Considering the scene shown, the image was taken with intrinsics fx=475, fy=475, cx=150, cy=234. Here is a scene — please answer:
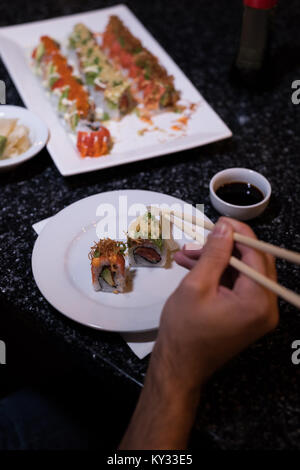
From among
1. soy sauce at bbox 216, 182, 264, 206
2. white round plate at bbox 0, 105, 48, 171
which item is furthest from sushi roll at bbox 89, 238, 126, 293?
white round plate at bbox 0, 105, 48, 171

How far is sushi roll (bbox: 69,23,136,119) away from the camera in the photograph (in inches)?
65.6

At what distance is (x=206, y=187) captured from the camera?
1464 mm

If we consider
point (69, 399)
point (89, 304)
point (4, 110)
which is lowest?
point (69, 399)

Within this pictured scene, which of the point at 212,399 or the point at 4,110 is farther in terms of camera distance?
the point at 4,110

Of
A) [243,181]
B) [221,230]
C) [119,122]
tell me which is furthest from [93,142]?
[221,230]

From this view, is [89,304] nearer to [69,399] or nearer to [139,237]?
[139,237]

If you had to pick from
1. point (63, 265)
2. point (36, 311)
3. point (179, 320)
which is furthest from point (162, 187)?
point (179, 320)

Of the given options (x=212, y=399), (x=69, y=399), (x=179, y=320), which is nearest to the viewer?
(x=179, y=320)

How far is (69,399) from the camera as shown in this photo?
1.42 meters

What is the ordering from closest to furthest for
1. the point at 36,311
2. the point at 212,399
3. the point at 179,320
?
the point at 179,320 → the point at 212,399 → the point at 36,311

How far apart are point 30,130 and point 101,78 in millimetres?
354

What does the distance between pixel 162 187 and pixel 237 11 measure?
126 centimetres

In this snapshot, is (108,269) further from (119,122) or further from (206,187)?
(119,122)

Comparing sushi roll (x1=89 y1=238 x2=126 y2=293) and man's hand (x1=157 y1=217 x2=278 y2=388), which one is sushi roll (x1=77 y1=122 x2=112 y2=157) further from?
man's hand (x1=157 y1=217 x2=278 y2=388)
